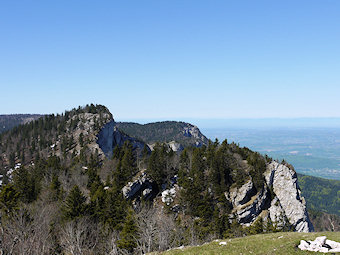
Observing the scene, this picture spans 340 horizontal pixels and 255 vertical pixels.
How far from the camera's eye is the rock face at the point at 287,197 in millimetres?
69375

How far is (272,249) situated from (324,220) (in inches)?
7016

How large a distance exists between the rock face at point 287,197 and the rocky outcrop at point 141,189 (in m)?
40.2

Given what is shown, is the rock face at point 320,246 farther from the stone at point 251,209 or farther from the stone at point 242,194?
the stone at point 242,194

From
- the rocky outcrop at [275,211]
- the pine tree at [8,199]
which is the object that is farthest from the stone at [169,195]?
the pine tree at [8,199]

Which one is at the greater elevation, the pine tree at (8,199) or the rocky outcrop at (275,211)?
the pine tree at (8,199)

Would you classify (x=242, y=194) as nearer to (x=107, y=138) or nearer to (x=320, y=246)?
(x=320, y=246)

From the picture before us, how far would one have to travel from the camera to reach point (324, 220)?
15512 centimetres

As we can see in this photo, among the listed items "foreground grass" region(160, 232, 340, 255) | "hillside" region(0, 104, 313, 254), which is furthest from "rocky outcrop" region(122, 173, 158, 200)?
"foreground grass" region(160, 232, 340, 255)

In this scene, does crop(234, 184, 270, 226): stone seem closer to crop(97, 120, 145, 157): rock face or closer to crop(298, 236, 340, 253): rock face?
crop(298, 236, 340, 253): rock face

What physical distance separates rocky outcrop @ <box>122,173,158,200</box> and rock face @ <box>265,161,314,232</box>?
40192mm

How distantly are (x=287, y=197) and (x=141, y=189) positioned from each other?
5063cm

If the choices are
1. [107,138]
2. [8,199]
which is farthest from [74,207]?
[107,138]

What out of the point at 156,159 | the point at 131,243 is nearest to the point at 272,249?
the point at 131,243

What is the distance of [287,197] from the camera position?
7556 cm
